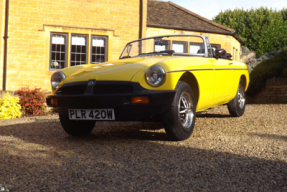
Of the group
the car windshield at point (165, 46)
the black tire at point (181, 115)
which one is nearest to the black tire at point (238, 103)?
the car windshield at point (165, 46)

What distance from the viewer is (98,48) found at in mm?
12625

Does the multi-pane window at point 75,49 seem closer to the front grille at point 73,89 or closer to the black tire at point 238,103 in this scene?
the black tire at point 238,103

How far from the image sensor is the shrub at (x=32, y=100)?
1067 centimetres

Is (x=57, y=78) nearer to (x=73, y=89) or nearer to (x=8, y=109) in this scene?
(x=73, y=89)

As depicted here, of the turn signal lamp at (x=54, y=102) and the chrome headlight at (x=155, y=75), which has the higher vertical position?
the chrome headlight at (x=155, y=75)

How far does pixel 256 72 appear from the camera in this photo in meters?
11.1

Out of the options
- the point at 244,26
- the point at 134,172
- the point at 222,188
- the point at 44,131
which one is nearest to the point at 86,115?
the point at 134,172

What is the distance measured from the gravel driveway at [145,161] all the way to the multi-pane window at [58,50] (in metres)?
7.03

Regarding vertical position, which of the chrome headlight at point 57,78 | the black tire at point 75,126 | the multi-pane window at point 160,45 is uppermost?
the multi-pane window at point 160,45

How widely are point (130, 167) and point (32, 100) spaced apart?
27.3 feet

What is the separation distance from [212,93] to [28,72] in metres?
8.36

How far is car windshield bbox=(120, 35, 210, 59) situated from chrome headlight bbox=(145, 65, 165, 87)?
1.34 m

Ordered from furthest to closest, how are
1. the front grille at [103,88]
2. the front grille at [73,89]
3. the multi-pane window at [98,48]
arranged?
the multi-pane window at [98,48], the front grille at [73,89], the front grille at [103,88]

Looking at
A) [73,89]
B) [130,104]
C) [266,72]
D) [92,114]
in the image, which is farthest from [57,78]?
[266,72]
